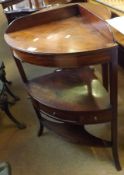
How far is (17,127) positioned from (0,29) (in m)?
1.98

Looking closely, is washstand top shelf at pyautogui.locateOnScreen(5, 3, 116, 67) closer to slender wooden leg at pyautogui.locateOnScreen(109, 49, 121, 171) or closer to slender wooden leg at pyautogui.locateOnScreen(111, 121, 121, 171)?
slender wooden leg at pyautogui.locateOnScreen(109, 49, 121, 171)

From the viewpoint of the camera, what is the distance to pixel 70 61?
3.35ft

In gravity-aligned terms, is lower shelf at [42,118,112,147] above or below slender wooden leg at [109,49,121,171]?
below

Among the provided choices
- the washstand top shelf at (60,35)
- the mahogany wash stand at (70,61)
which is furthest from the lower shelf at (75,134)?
the washstand top shelf at (60,35)

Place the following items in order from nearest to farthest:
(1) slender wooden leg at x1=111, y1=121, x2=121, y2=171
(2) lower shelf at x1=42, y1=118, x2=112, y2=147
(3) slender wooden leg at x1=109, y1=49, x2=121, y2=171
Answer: (3) slender wooden leg at x1=109, y1=49, x2=121, y2=171
(1) slender wooden leg at x1=111, y1=121, x2=121, y2=171
(2) lower shelf at x1=42, y1=118, x2=112, y2=147

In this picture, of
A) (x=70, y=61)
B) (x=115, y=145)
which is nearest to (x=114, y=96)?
(x=70, y=61)

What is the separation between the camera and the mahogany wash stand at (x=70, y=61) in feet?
3.37

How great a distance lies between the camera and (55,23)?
1400 millimetres

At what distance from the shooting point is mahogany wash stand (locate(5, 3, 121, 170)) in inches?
40.4

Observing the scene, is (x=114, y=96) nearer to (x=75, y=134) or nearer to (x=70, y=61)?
(x=70, y=61)

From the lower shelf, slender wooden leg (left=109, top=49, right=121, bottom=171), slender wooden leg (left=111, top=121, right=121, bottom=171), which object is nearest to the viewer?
slender wooden leg (left=109, top=49, right=121, bottom=171)

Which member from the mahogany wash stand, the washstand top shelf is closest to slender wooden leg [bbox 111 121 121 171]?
the mahogany wash stand

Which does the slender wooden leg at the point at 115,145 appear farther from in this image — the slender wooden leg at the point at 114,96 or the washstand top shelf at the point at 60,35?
the washstand top shelf at the point at 60,35

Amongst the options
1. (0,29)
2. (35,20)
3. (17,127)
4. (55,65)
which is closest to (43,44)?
(55,65)
